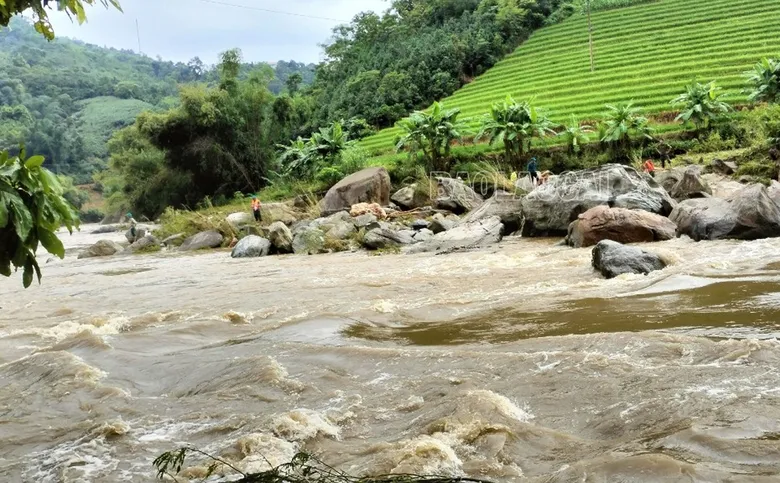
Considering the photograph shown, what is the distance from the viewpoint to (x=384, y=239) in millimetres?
15242

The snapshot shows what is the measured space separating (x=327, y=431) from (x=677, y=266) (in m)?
6.41

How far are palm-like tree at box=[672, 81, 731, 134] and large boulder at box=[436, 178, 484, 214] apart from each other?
9091 mm

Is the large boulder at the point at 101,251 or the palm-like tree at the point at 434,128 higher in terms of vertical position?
the palm-like tree at the point at 434,128

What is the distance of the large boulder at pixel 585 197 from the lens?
45.5 feet

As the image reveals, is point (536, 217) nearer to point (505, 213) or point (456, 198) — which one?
point (505, 213)

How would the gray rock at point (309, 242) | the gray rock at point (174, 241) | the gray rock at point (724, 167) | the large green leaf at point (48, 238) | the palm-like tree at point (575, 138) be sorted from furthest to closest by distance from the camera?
1. the palm-like tree at point (575, 138)
2. the gray rock at point (174, 241)
3. the gray rock at point (724, 167)
4. the gray rock at point (309, 242)
5. the large green leaf at point (48, 238)

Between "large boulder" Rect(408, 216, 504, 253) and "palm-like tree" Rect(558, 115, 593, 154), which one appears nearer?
"large boulder" Rect(408, 216, 504, 253)

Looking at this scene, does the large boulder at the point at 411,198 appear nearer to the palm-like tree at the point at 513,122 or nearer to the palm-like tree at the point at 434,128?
the palm-like tree at the point at 434,128

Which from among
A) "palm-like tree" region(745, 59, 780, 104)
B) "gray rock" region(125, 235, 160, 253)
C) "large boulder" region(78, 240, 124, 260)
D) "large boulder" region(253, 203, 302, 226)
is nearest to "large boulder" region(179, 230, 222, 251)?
"gray rock" region(125, 235, 160, 253)

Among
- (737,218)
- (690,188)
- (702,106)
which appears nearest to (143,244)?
(690,188)

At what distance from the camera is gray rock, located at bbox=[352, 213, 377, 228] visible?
17344 mm

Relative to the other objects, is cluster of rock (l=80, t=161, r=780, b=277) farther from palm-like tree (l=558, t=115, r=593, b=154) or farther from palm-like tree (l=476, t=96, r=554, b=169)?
palm-like tree (l=558, t=115, r=593, b=154)

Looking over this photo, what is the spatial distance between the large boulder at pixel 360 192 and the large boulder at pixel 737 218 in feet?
37.7

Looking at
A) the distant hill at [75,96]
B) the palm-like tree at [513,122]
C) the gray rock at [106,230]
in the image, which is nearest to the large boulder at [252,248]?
the palm-like tree at [513,122]
